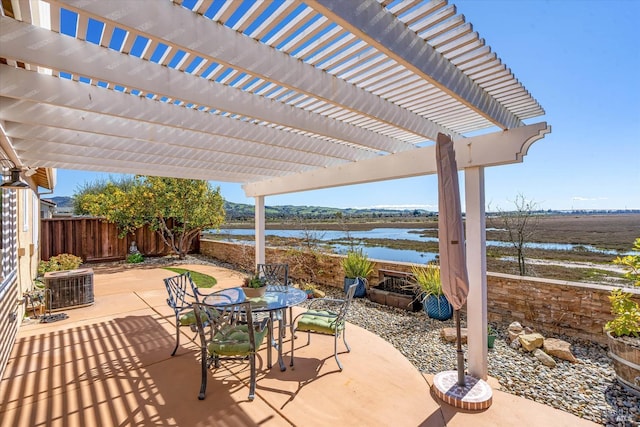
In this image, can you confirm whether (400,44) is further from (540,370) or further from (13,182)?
(13,182)

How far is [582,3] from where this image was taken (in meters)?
4.14

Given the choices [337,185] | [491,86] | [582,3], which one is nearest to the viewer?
[491,86]

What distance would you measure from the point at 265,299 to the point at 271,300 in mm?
104

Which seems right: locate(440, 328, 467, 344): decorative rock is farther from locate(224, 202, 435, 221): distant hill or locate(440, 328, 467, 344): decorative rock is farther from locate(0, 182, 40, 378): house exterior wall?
locate(0, 182, 40, 378): house exterior wall

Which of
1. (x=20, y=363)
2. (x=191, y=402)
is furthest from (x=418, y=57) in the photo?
(x=20, y=363)

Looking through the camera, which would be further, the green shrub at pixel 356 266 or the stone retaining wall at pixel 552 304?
the green shrub at pixel 356 266

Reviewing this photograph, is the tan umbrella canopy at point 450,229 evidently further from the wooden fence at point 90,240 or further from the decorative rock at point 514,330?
the wooden fence at point 90,240

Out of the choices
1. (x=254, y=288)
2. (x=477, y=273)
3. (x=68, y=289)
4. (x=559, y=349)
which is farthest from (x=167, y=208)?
(x=559, y=349)

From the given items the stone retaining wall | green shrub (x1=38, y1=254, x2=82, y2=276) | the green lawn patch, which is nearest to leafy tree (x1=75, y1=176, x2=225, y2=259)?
the green lawn patch

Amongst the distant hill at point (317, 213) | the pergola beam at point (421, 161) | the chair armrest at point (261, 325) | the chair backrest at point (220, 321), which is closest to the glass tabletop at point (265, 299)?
the chair armrest at point (261, 325)

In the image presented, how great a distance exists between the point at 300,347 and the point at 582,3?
19.7 feet

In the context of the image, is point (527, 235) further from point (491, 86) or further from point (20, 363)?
point (20, 363)

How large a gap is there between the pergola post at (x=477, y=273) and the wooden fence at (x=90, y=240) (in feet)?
42.1

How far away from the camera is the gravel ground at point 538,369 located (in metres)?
3.15
